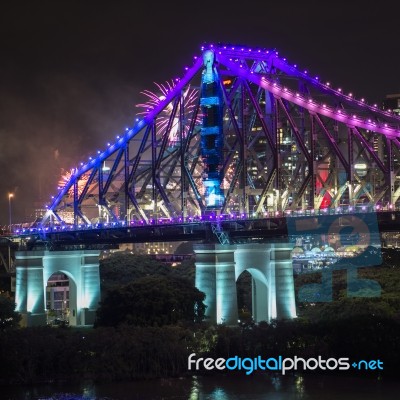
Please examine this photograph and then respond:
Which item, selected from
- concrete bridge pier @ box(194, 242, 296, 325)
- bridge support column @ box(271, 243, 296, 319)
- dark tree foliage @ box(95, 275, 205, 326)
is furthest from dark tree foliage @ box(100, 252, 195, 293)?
dark tree foliage @ box(95, 275, 205, 326)

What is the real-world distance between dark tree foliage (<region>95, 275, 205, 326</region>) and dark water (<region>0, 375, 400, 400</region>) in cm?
971

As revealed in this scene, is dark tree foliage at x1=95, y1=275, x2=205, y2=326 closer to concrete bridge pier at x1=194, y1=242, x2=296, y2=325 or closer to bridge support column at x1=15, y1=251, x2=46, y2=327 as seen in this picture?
concrete bridge pier at x1=194, y1=242, x2=296, y2=325

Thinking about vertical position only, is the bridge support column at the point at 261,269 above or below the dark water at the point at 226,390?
above

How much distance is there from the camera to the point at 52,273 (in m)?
83.0

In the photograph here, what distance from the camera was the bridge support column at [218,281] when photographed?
6869 cm

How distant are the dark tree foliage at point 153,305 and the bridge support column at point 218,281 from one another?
2.33 ft

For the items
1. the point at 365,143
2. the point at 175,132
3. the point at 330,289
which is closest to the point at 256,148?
the point at 175,132

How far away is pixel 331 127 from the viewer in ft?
244

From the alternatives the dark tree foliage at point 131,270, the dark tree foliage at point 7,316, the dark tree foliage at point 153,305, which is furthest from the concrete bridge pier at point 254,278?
the dark tree foliage at point 131,270

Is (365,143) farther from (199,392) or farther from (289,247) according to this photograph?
(199,392)

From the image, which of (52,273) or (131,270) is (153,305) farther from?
(131,270)

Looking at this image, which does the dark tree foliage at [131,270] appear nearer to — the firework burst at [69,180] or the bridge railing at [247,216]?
the firework burst at [69,180]

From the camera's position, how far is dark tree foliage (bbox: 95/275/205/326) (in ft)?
219

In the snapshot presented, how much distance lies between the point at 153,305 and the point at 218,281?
14.2 ft
